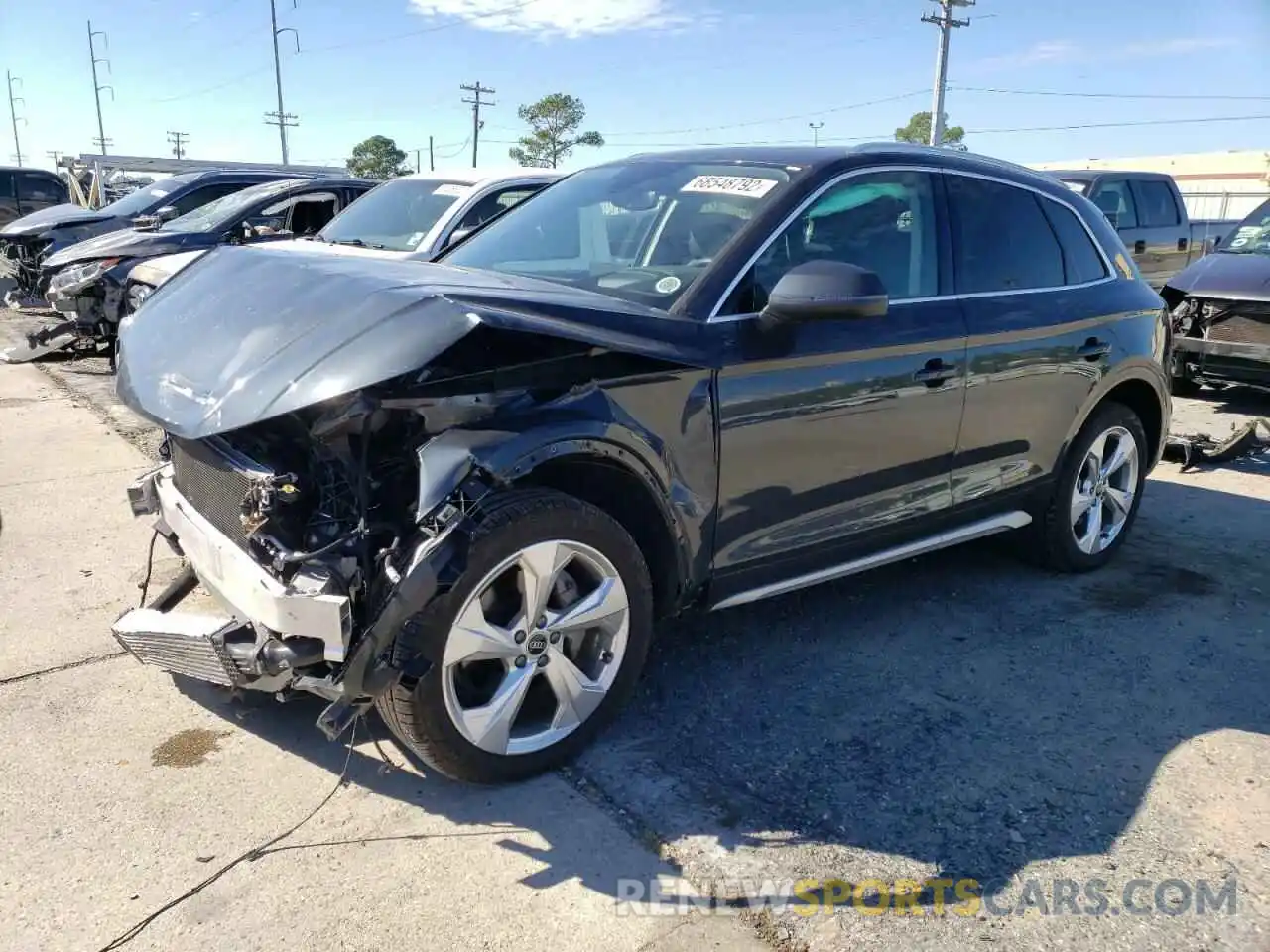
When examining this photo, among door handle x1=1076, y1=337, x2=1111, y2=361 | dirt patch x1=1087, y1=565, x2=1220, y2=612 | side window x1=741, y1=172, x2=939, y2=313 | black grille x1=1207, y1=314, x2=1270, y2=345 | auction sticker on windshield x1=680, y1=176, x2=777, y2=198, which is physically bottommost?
dirt patch x1=1087, y1=565, x2=1220, y2=612

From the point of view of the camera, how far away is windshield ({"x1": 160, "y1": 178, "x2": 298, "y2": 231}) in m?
10.2

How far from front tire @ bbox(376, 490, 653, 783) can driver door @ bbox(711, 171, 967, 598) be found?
486mm

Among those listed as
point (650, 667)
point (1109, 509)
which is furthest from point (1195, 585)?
point (650, 667)

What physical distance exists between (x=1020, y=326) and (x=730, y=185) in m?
1.43

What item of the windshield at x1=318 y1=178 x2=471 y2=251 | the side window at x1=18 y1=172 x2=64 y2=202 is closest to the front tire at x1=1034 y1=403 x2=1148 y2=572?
the windshield at x1=318 y1=178 x2=471 y2=251

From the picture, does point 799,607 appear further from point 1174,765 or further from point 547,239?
point 547,239

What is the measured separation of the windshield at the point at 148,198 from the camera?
12.2 meters

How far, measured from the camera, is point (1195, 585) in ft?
15.6

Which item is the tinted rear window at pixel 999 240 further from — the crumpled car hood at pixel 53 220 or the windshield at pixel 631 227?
the crumpled car hood at pixel 53 220

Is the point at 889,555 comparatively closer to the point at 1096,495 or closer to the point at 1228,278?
the point at 1096,495

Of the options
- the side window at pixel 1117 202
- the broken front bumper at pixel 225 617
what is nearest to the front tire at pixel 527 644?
the broken front bumper at pixel 225 617

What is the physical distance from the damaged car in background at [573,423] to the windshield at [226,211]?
22.9 feet

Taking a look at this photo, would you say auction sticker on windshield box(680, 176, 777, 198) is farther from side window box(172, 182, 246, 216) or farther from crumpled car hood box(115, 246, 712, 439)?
side window box(172, 182, 246, 216)

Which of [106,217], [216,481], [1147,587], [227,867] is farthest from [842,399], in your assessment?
[106,217]
